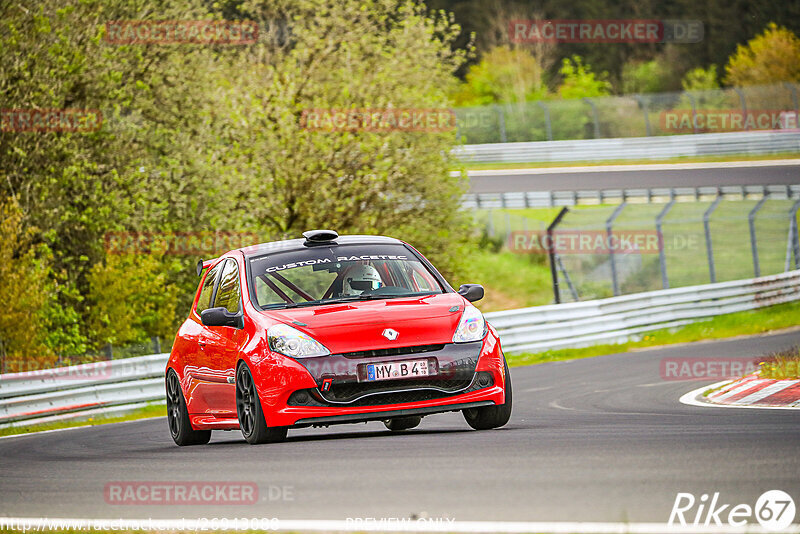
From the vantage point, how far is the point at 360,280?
1009cm

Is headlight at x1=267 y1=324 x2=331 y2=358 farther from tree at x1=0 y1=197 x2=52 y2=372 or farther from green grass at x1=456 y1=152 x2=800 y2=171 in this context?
green grass at x1=456 y1=152 x2=800 y2=171

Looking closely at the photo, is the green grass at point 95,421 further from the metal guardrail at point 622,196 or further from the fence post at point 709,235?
the metal guardrail at point 622,196

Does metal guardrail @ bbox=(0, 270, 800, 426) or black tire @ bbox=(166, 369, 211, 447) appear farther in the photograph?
metal guardrail @ bbox=(0, 270, 800, 426)

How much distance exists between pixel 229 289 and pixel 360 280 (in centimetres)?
116

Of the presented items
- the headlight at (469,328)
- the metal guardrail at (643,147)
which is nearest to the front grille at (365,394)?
the headlight at (469,328)

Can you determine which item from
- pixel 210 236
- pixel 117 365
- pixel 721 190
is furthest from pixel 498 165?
pixel 117 365

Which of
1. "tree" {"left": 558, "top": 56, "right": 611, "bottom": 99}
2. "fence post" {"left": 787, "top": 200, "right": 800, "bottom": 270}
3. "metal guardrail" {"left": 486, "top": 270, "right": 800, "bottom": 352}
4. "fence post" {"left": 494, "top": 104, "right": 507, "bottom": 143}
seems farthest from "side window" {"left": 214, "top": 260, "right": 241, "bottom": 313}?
"tree" {"left": 558, "top": 56, "right": 611, "bottom": 99}

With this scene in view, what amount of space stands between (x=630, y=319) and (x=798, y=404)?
43.7 ft

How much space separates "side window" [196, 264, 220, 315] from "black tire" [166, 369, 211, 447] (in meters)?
0.63

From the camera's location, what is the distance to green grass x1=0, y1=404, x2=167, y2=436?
16.2 metres

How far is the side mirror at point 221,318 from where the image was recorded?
31.5 ft

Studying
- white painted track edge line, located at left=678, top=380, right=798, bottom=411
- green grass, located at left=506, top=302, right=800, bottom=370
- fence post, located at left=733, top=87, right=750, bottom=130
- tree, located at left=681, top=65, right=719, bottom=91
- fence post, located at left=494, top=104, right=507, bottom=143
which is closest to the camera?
white painted track edge line, located at left=678, top=380, right=798, bottom=411

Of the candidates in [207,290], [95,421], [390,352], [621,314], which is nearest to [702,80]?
[621,314]

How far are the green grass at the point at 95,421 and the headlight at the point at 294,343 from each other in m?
8.05
